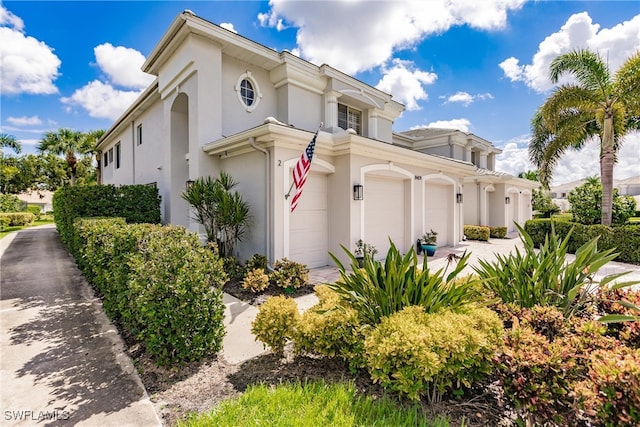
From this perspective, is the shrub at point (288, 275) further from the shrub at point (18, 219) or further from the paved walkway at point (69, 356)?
the shrub at point (18, 219)

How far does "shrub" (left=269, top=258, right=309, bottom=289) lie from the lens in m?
7.18

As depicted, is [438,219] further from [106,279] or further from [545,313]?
[106,279]

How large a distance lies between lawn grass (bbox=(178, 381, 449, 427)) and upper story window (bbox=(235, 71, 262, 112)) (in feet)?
33.1

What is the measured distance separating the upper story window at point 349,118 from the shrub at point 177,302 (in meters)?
11.5

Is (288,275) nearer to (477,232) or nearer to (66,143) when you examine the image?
(477,232)

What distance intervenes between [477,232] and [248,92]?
1383 cm

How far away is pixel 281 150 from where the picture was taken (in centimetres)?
823

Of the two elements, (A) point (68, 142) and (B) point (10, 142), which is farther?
(B) point (10, 142)

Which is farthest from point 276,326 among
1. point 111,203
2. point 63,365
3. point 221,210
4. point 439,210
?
point 439,210

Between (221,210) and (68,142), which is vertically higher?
(68,142)

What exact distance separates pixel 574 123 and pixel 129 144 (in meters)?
22.8

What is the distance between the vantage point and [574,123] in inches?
508

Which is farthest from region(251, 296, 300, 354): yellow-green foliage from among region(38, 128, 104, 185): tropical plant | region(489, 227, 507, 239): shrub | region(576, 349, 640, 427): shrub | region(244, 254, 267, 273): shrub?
region(38, 128, 104, 185): tropical plant

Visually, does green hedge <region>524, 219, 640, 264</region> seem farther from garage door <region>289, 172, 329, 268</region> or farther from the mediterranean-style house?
garage door <region>289, 172, 329, 268</region>
